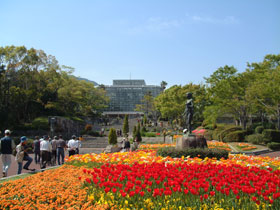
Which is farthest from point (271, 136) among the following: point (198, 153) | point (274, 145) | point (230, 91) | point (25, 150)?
point (25, 150)

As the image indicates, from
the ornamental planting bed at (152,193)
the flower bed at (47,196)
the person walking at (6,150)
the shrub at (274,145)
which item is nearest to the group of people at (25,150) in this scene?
the person walking at (6,150)

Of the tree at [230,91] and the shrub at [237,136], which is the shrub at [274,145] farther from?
the tree at [230,91]

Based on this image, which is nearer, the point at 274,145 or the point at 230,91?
the point at 274,145

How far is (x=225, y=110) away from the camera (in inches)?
1251

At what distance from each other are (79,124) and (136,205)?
40918mm

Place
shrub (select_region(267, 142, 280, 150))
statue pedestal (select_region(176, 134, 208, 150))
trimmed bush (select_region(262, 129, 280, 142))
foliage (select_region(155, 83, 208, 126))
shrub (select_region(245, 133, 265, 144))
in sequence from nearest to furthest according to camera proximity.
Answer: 1. statue pedestal (select_region(176, 134, 208, 150))
2. shrub (select_region(267, 142, 280, 150))
3. trimmed bush (select_region(262, 129, 280, 142))
4. shrub (select_region(245, 133, 265, 144))
5. foliage (select_region(155, 83, 208, 126))

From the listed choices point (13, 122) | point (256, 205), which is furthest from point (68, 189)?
point (13, 122)

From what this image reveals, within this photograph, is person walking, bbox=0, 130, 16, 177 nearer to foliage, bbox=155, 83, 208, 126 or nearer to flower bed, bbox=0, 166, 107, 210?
flower bed, bbox=0, 166, 107, 210

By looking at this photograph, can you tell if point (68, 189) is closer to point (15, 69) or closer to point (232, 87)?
point (232, 87)

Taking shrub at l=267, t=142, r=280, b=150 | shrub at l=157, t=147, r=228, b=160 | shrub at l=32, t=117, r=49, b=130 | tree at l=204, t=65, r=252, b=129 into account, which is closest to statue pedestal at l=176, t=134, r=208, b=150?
shrub at l=157, t=147, r=228, b=160

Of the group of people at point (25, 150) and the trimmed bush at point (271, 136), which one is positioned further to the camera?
the trimmed bush at point (271, 136)

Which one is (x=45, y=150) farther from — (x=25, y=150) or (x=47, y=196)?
(x=47, y=196)

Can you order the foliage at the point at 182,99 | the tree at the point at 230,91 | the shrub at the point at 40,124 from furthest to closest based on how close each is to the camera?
the foliage at the point at 182,99, the shrub at the point at 40,124, the tree at the point at 230,91

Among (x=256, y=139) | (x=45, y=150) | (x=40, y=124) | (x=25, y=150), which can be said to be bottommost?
(x=256, y=139)
